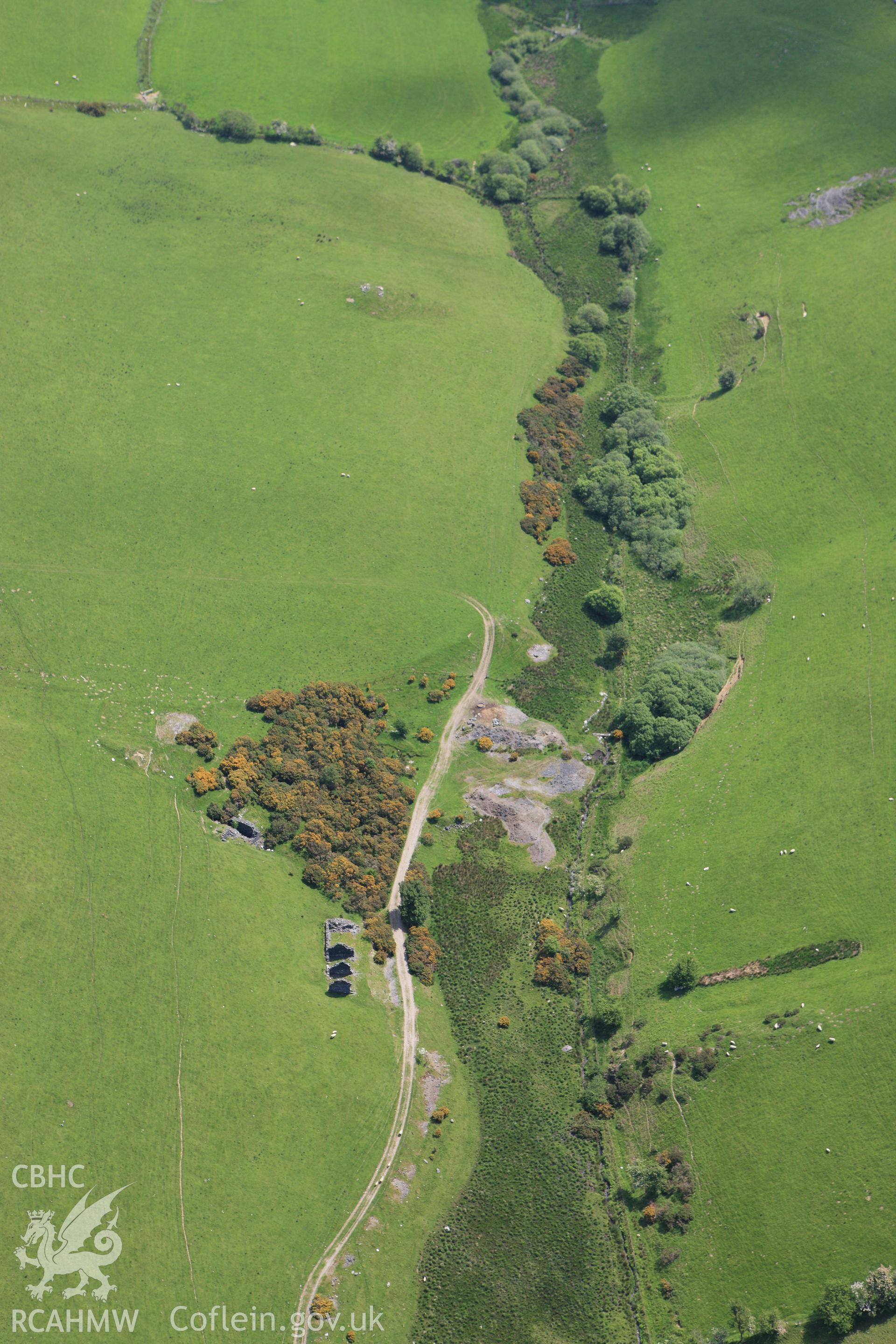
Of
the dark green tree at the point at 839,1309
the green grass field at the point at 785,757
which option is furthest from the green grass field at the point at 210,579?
the dark green tree at the point at 839,1309

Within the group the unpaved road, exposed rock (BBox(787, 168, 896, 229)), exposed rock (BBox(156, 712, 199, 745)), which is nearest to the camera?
the unpaved road

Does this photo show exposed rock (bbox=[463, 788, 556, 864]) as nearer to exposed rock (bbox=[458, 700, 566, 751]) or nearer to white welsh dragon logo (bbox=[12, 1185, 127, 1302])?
exposed rock (bbox=[458, 700, 566, 751])

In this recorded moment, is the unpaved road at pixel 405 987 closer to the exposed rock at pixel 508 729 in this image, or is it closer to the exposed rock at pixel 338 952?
the exposed rock at pixel 508 729

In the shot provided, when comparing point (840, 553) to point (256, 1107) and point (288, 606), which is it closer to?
point (288, 606)

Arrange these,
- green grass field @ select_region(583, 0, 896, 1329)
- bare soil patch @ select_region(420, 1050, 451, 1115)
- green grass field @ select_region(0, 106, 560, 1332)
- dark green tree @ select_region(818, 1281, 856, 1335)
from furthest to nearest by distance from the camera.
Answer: bare soil patch @ select_region(420, 1050, 451, 1115) → green grass field @ select_region(0, 106, 560, 1332) → green grass field @ select_region(583, 0, 896, 1329) → dark green tree @ select_region(818, 1281, 856, 1335)

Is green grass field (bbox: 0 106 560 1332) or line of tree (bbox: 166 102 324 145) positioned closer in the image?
green grass field (bbox: 0 106 560 1332)

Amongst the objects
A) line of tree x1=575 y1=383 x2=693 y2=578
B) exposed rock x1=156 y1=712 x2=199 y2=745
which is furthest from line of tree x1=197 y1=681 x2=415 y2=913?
line of tree x1=575 y1=383 x2=693 y2=578
